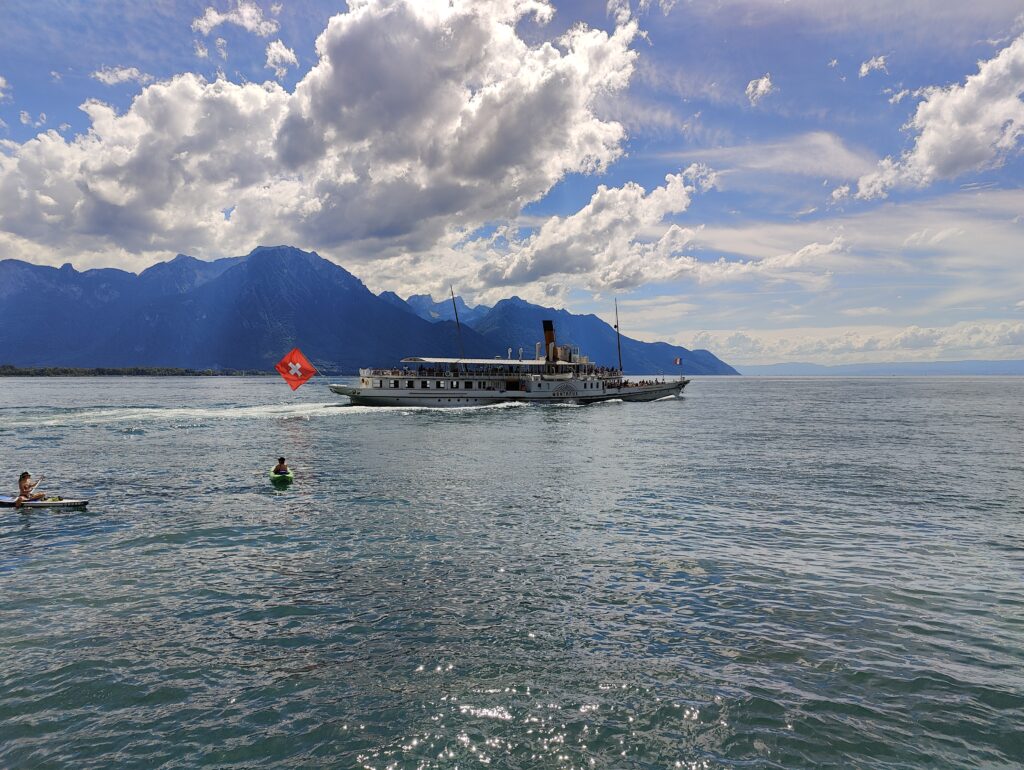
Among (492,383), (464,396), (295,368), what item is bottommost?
(464,396)

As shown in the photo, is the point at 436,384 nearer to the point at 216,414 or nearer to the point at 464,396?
the point at 464,396

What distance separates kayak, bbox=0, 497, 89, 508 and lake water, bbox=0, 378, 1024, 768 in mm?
754

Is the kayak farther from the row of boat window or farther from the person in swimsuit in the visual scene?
the row of boat window

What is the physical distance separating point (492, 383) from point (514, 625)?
9575 cm

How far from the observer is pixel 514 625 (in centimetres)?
1591

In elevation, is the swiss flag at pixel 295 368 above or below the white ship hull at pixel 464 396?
above

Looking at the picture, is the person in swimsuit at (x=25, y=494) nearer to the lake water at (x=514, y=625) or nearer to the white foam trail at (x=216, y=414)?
the lake water at (x=514, y=625)

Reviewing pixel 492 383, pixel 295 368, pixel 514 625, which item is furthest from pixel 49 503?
pixel 492 383

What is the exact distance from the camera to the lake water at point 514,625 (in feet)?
36.1

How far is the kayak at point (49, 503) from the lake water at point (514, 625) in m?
0.75

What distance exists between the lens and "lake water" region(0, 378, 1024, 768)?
36.1 ft

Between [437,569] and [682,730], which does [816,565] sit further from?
[437,569]

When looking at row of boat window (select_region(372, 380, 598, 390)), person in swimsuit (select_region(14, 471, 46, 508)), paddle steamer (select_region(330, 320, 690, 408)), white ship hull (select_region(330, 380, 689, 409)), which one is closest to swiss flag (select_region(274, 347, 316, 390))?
person in swimsuit (select_region(14, 471, 46, 508))

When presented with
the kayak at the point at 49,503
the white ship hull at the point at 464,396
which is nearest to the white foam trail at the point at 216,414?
the white ship hull at the point at 464,396
